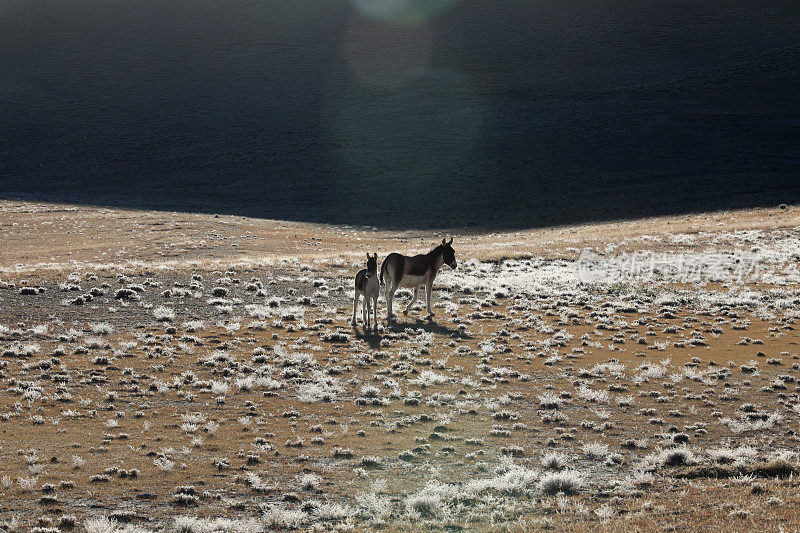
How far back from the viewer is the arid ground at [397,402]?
958 centimetres

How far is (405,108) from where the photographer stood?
96812 mm

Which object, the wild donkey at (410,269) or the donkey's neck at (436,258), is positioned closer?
the wild donkey at (410,269)

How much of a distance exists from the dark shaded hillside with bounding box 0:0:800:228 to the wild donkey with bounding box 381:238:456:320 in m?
35.9

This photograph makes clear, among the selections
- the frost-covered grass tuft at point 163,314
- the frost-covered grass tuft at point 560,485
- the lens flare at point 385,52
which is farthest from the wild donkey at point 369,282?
the lens flare at point 385,52

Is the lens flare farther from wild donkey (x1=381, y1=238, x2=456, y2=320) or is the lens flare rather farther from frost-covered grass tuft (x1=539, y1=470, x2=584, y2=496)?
frost-covered grass tuft (x1=539, y1=470, x2=584, y2=496)

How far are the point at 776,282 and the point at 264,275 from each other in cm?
2000

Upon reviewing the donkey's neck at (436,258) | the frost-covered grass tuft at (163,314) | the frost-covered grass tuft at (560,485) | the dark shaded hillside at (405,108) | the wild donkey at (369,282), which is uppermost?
the dark shaded hillside at (405,108)

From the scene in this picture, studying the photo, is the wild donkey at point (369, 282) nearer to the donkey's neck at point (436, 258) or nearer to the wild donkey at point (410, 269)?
the wild donkey at point (410, 269)

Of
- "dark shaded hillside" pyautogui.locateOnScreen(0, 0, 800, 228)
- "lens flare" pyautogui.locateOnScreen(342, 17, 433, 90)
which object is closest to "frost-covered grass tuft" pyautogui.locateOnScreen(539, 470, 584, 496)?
"dark shaded hillside" pyautogui.locateOnScreen(0, 0, 800, 228)

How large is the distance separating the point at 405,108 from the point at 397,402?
85.2 meters

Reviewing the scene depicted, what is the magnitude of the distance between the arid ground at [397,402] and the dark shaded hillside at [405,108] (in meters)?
35.6

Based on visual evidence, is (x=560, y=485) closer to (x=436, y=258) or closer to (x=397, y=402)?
(x=397, y=402)

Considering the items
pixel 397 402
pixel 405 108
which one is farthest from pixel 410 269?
pixel 405 108

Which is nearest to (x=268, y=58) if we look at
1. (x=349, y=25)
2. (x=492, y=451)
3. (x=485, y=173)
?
(x=349, y=25)
